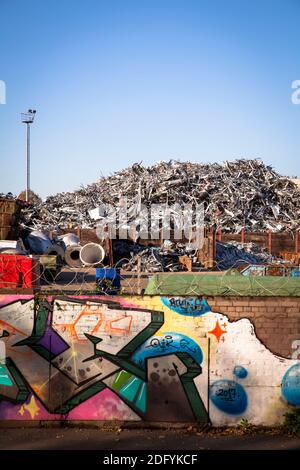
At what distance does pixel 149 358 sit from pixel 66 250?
17.3 meters

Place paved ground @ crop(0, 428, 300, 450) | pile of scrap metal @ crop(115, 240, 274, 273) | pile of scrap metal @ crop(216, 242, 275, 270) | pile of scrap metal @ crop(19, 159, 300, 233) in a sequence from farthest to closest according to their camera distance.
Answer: pile of scrap metal @ crop(19, 159, 300, 233) → pile of scrap metal @ crop(216, 242, 275, 270) → pile of scrap metal @ crop(115, 240, 274, 273) → paved ground @ crop(0, 428, 300, 450)

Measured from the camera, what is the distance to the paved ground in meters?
6.84

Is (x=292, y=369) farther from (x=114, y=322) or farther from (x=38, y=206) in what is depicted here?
(x=38, y=206)

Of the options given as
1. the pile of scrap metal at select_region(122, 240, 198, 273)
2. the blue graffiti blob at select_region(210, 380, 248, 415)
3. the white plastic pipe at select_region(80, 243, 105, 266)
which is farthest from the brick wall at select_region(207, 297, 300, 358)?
the pile of scrap metal at select_region(122, 240, 198, 273)

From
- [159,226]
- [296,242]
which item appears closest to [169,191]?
[159,226]

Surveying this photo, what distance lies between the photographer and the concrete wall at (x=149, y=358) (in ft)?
24.7

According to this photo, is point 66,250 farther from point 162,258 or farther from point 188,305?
point 188,305

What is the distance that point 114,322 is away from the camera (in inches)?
301

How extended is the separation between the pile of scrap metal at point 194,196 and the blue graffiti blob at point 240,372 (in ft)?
75.1

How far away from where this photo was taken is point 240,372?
756 centimetres

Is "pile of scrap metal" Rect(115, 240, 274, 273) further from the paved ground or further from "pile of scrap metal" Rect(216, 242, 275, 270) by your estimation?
the paved ground

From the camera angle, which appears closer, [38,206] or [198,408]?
[198,408]

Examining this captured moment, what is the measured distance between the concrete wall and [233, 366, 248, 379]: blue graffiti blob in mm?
14
